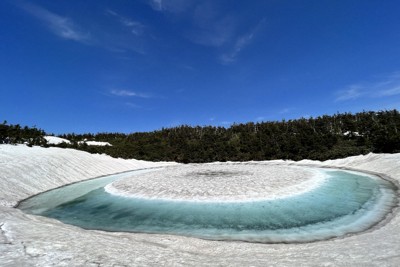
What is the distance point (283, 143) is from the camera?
54312 millimetres

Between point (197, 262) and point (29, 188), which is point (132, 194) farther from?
point (197, 262)

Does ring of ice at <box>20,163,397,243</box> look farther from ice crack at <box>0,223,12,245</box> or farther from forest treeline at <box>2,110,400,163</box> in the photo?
forest treeline at <box>2,110,400,163</box>

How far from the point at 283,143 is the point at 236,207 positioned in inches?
1550

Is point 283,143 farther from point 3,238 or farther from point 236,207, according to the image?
point 3,238

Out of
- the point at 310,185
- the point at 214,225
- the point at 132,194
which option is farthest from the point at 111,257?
the point at 310,185

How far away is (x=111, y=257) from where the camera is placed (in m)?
7.48

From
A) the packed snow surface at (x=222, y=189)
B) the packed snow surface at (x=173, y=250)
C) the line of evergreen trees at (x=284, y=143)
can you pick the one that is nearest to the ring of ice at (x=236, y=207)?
the packed snow surface at (x=222, y=189)

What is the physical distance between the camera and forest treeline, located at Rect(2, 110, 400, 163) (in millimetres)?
44247

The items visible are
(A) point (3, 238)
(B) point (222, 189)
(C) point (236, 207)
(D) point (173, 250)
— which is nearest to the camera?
(A) point (3, 238)

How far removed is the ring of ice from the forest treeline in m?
19.0

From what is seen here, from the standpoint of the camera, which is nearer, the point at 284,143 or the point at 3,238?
the point at 3,238

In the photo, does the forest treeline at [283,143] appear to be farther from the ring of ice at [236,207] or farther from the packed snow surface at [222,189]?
the packed snow surface at [222,189]

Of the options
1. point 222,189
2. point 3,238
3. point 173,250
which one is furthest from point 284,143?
point 3,238

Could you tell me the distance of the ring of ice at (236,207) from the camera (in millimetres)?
13117
